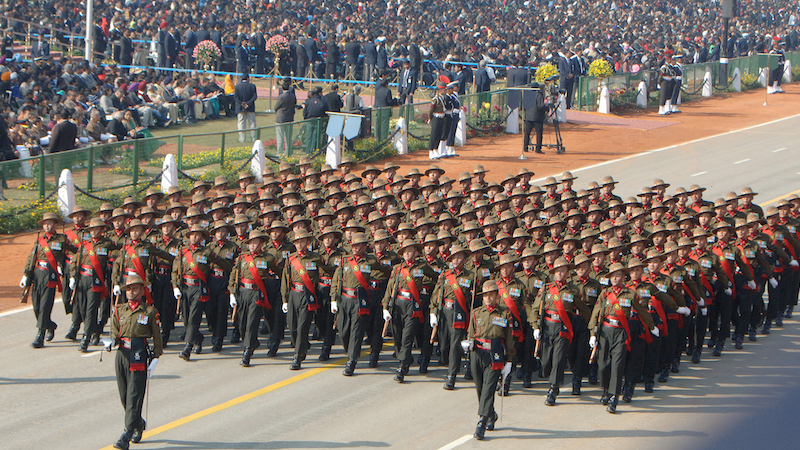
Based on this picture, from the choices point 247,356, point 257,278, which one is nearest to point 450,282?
point 257,278

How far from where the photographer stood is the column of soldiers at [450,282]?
12.4 metres

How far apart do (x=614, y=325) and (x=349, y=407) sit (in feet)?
11.1

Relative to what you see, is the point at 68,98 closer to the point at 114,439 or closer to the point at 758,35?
the point at 114,439

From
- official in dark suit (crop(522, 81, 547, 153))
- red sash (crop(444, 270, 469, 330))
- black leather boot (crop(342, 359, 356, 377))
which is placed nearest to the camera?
red sash (crop(444, 270, 469, 330))

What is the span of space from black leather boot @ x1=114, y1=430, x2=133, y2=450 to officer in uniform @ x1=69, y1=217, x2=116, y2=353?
3714mm

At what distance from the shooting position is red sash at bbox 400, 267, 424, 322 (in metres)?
13.1

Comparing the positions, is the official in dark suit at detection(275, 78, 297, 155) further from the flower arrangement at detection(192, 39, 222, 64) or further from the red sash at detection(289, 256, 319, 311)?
the red sash at detection(289, 256, 319, 311)

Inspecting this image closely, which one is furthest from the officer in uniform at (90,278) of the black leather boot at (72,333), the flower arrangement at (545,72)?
the flower arrangement at (545,72)

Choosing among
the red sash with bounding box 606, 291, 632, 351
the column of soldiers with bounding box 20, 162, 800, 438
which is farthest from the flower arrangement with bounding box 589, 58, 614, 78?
the red sash with bounding box 606, 291, 632, 351

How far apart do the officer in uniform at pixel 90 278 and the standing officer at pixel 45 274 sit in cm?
27

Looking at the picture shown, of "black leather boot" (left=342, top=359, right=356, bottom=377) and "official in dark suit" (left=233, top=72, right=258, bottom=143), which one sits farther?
"official in dark suit" (left=233, top=72, right=258, bottom=143)

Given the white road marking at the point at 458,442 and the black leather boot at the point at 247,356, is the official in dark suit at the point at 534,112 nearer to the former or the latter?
the black leather boot at the point at 247,356

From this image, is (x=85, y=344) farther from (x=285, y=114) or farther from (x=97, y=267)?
(x=285, y=114)

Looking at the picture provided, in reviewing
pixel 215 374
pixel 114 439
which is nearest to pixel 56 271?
pixel 215 374
